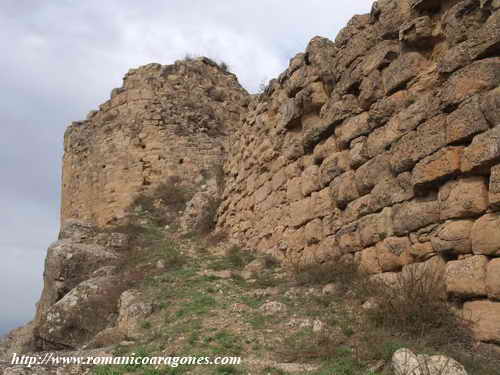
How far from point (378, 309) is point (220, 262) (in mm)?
3805

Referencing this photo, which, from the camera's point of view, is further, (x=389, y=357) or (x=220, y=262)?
(x=220, y=262)

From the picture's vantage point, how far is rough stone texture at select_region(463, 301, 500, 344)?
3.14 metres

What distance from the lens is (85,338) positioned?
6215 millimetres

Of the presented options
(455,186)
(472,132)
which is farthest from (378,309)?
(472,132)

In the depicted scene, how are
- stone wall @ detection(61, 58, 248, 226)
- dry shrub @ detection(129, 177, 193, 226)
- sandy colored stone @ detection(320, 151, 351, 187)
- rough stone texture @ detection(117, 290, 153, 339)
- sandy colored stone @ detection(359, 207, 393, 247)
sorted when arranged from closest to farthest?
1. sandy colored stone @ detection(359, 207, 393, 247)
2. rough stone texture @ detection(117, 290, 153, 339)
3. sandy colored stone @ detection(320, 151, 351, 187)
4. dry shrub @ detection(129, 177, 193, 226)
5. stone wall @ detection(61, 58, 248, 226)

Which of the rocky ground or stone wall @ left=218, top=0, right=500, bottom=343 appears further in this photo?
stone wall @ left=218, top=0, right=500, bottom=343

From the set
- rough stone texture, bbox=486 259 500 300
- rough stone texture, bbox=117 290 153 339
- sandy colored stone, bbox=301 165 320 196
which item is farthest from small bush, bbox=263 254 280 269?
rough stone texture, bbox=486 259 500 300

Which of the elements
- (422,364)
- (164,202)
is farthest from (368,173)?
(164,202)

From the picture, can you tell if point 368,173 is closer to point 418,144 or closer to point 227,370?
point 418,144

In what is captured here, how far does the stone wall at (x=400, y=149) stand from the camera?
3.43 m

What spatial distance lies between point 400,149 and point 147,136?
9.32 meters

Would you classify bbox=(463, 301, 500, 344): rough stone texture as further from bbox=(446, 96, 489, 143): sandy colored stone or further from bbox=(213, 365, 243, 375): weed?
bbox=(213, 365, 243, 375): weed

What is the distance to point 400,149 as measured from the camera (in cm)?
429

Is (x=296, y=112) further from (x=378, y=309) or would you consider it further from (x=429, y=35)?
(x=378, y=309)
